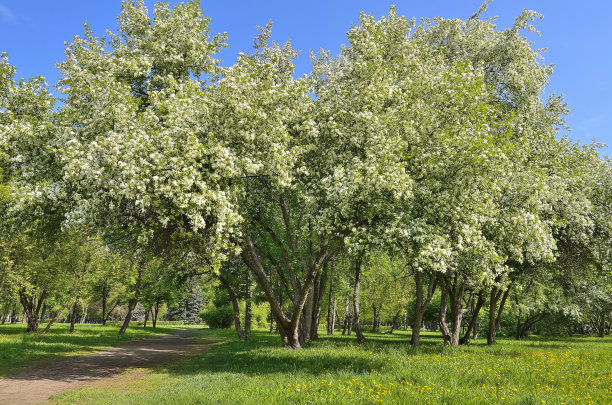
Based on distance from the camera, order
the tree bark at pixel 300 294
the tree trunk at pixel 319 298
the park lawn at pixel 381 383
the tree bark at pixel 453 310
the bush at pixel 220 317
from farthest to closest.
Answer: the bush at pixel 220 317 → the tree trunk at pixel 319 298 → the tree bark at pixel 453 310 → the tree bark at pixel 300 294 → the park lawn at pixel 381 383

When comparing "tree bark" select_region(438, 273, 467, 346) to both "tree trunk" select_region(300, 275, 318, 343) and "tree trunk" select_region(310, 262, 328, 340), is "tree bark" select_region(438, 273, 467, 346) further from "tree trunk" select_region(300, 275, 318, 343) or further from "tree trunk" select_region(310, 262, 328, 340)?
"tree trunk" select_region(300, 275, 318, 343)

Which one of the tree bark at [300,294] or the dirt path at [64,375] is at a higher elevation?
the tree bark at [300,294]

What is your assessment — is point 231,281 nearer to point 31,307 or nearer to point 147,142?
point 31,307

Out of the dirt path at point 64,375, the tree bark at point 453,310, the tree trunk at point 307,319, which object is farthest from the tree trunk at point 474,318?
the dirt path at point 64,375

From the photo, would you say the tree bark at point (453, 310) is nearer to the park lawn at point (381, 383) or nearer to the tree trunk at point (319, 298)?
the tree trunk at point (319, 298)

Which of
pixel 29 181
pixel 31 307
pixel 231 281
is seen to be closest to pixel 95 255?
pixel 31 307

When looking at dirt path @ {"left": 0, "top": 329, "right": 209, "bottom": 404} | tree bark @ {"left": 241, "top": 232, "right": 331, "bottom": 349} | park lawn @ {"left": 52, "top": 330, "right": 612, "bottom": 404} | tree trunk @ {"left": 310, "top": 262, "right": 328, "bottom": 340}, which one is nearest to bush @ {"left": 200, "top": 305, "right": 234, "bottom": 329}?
tree trunk @ {"left": 310, "top": 262, "right": 328, "bottom": 340}

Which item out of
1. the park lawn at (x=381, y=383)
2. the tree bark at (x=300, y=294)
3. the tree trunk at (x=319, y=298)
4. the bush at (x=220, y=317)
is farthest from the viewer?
the bush at (x=220, y=317)

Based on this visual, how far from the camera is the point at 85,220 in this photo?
14.3m

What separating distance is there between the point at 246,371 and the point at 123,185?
8551 millimetres

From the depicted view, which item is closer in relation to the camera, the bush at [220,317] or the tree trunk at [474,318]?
the tree trunk at [474,318]

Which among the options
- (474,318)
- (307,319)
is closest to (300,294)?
(307,319)

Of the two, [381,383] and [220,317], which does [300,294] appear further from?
[220,317]

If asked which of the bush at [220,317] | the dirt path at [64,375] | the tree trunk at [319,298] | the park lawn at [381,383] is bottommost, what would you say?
the bush at [220,317]
